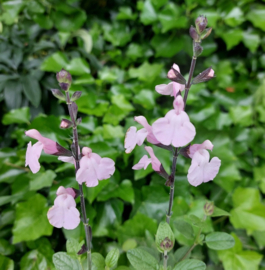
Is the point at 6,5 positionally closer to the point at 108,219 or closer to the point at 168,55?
the point at 168,55

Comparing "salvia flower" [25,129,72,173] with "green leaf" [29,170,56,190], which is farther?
"green leaf" [29,170,56,190]

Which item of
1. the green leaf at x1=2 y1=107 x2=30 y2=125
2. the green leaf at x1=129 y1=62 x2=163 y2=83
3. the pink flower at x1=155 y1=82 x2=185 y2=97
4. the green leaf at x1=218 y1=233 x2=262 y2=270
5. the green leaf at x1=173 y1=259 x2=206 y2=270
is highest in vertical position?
the pink flower at x1=155 y1=82 x2=185 y2=97

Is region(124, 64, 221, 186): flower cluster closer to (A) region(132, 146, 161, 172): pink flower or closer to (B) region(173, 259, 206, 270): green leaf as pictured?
(A) region(132, 146, 161, 172): pink flower

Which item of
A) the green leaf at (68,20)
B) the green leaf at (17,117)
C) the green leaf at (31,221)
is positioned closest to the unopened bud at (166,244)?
the green leaf at (31,221)

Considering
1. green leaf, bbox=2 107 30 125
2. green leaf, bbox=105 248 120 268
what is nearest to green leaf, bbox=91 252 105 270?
green leaf, bbox=105 248 120 268

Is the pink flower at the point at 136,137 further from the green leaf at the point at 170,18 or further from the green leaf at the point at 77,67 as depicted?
the green leaf at the point at 170,18

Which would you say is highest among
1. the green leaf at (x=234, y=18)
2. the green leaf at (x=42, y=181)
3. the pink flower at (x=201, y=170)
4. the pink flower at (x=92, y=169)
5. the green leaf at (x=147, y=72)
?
the pink flower at (x=201, y=170)

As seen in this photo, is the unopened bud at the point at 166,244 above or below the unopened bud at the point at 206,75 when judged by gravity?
below

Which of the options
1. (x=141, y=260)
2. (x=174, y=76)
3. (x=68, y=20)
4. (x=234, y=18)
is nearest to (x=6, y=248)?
(x=141, y=260)
